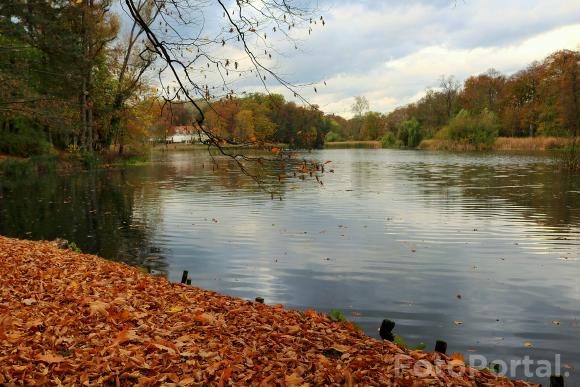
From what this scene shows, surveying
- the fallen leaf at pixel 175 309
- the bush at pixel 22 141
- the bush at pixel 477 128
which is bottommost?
the fallen leaf at pixel 175 309

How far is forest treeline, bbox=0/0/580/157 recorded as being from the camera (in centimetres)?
842

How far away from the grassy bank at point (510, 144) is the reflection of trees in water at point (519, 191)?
34998 mm

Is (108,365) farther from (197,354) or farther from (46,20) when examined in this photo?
(46,20)

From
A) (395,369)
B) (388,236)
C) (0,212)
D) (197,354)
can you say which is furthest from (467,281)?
(0,212)

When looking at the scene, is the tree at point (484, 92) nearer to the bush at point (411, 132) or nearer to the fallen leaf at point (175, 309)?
the bush at point (411, 132)

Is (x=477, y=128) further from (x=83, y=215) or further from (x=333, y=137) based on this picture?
(x=83, y=215)

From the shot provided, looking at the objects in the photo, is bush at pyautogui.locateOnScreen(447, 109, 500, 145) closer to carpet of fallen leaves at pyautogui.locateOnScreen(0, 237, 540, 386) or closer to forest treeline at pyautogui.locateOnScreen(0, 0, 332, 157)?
forest treeline at pyautogui.locateOnScreen(0, 0, 332, 157)

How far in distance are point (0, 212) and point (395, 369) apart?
72.4 feet

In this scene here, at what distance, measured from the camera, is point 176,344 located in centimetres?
601

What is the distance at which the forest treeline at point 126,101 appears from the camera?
8.42 m

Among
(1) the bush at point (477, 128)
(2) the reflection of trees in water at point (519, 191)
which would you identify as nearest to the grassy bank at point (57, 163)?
(2) the reflection of trees in water at point (519, 191)

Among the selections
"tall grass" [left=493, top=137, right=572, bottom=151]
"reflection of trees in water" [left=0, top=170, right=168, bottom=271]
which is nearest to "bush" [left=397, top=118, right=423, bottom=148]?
"tall grass" [left=493, top=137, right=572, bottom=151]

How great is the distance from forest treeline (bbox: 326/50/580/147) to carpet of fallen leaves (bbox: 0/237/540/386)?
69157 millimetres

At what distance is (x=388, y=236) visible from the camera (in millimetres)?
15992
